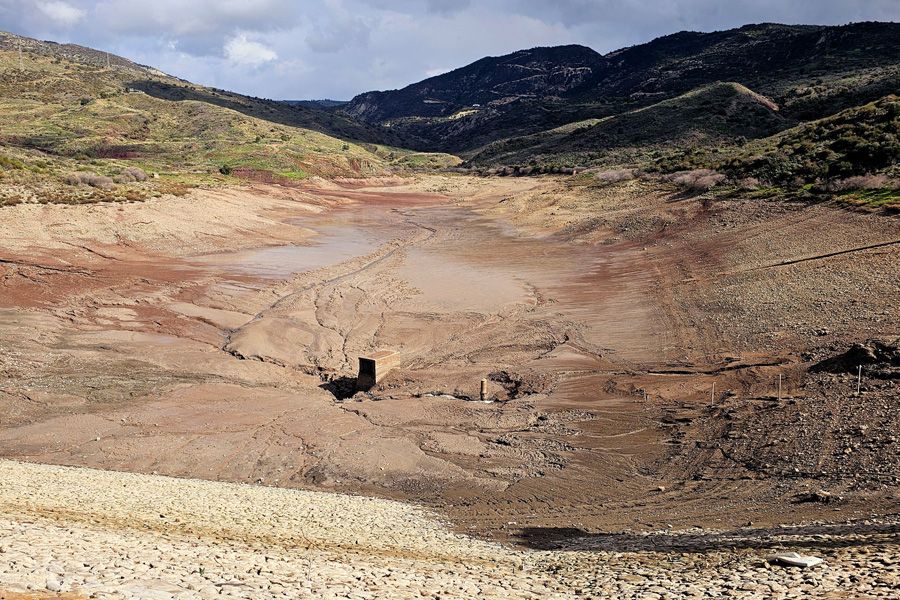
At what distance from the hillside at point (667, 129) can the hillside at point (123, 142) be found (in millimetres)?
25567

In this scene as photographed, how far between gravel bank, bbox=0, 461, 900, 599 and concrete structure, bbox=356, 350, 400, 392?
7.68m

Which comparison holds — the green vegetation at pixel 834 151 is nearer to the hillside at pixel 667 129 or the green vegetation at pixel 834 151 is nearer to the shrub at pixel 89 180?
the hillside at pixel 667 129

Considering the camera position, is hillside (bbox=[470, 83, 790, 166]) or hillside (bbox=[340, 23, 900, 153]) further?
hillside (bbox=[340, 23, 900, 153])

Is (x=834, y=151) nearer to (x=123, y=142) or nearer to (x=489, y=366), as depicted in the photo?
(x=489, y=366)

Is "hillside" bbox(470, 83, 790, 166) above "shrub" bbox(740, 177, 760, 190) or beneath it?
above

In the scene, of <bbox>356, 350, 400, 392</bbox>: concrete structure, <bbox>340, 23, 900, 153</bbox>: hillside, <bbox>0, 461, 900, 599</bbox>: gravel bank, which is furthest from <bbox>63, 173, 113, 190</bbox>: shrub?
<bbox>340, 23, 900, 153</bbox>: hillside

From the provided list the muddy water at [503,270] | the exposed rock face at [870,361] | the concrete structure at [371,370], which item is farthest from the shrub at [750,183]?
the concrete structure at [371,370]

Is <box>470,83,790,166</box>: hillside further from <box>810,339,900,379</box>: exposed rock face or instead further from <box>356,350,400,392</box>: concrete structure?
<box>810,339,900,379</box>: exposed rock face

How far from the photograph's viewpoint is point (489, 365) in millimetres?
20203

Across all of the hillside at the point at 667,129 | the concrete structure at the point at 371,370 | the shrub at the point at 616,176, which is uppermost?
the hillside at the point at 667,129

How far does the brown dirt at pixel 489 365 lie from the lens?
12906 mm

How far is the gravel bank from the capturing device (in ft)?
22.0

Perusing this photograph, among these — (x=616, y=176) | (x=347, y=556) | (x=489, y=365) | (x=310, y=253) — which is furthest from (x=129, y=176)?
(x=347, y=556)

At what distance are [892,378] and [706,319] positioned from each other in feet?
25.8
